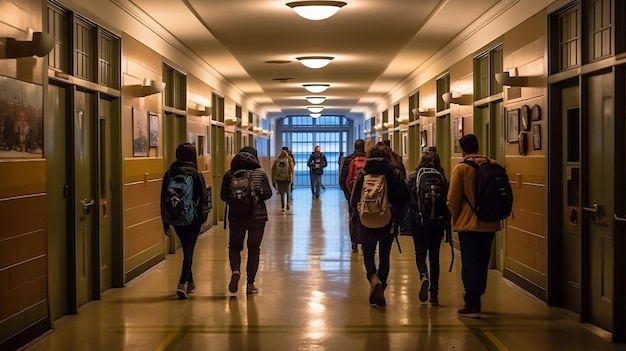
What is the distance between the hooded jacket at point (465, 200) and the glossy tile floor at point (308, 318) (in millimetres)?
756

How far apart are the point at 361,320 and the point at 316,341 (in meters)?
0.79

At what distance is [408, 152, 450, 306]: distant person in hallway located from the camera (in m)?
6.50

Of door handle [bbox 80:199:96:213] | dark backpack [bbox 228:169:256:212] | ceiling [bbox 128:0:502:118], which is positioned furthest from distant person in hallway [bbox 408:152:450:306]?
door handle [bbox 80:199:96:213]

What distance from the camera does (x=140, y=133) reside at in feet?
28.2

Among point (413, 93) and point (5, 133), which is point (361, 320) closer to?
point (5, 133)

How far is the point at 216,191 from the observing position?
1519cm

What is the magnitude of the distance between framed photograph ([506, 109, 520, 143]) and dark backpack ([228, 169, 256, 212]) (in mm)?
2799

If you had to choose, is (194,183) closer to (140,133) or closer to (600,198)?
(140,133)

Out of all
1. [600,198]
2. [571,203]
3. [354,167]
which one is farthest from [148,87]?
[600,198]

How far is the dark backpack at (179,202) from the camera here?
6.77 metres

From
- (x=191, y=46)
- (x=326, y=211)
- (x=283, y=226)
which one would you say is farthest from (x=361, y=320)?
(x=326, y=211)

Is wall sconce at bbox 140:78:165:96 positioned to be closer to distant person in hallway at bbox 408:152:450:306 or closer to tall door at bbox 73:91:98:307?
tall door at bbox 73:91:98:307

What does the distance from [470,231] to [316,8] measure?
3.38 metres

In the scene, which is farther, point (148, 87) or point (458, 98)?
point (458, 98)
